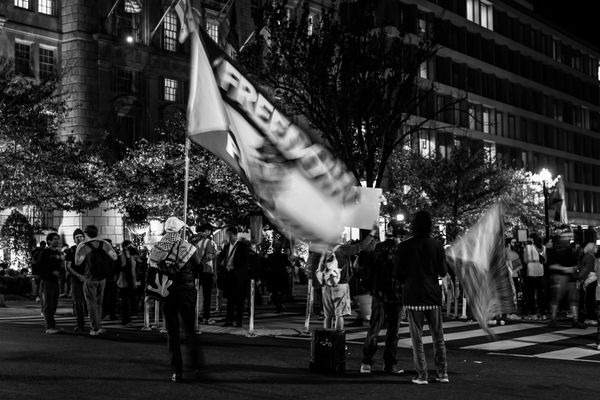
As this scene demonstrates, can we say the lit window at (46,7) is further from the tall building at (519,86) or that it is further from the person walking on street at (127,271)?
the person walking on street at (127,271)

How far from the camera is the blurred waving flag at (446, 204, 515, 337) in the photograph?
36.9ft

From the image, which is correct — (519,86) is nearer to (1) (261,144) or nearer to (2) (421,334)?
(1) (261,144)

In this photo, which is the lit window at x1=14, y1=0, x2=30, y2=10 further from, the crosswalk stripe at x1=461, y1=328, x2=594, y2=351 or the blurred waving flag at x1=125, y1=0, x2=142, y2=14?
the crosswalk stripe at x1=461, y1=328, x2=594, y2=351

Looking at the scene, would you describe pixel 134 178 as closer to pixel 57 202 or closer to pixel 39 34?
pixel 57 202

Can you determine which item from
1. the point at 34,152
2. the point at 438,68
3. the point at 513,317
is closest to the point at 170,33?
the point at 34,152

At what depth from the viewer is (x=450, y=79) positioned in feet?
243

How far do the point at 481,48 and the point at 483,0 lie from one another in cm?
412

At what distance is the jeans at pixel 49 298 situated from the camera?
16234mm

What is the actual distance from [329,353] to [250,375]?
0.99 meters

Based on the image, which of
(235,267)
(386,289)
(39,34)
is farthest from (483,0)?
(386,289)

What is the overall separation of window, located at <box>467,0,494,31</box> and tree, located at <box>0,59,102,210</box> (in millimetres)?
48664

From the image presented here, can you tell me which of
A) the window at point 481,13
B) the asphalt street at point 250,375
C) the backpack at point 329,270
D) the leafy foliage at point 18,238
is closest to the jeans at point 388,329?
the asphalt street at point 250,375

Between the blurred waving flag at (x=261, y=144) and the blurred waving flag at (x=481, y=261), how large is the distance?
1.37 m

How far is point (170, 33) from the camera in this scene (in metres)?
50.4
